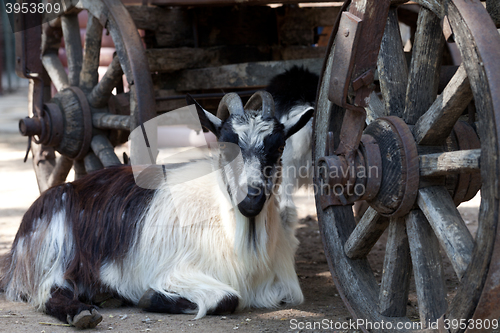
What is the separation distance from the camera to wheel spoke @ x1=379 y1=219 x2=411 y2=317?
227 centimetres

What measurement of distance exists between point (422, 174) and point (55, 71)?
11.3 ft

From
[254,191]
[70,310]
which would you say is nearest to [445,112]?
[254,191]

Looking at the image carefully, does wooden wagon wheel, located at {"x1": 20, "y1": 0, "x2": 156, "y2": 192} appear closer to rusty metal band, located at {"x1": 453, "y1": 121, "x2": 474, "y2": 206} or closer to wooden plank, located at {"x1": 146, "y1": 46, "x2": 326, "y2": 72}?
wooden plank, located at {"x1": 146, "y1": 46, "x2": 326, "y2": 72}

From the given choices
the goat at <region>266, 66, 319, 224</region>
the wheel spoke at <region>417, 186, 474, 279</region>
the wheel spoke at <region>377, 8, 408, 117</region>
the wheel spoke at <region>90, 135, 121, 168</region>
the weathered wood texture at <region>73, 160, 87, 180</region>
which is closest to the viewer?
the wheel spoke at <region>417, 186, 474, 279</region>

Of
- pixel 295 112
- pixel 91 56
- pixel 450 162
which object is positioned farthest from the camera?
pixel 91 56

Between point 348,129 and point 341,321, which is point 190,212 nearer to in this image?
point 341,321

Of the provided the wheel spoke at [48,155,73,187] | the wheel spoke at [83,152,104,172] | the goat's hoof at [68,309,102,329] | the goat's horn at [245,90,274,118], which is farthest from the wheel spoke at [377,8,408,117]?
the wheel spoke at [48,155,73,187]

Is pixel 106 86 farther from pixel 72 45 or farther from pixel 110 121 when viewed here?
pixel 72 45

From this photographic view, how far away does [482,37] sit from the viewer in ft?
5.84

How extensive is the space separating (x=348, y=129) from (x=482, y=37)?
0.62 m

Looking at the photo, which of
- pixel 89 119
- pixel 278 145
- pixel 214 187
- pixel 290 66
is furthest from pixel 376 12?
pixel 89 119

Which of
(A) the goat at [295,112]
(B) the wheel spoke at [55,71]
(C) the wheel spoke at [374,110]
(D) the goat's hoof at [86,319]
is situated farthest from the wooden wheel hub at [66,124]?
(C) the wheel spoke at [374,110]

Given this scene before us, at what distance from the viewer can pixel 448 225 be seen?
1980 millimetres

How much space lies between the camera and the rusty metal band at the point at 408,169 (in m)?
2.08
